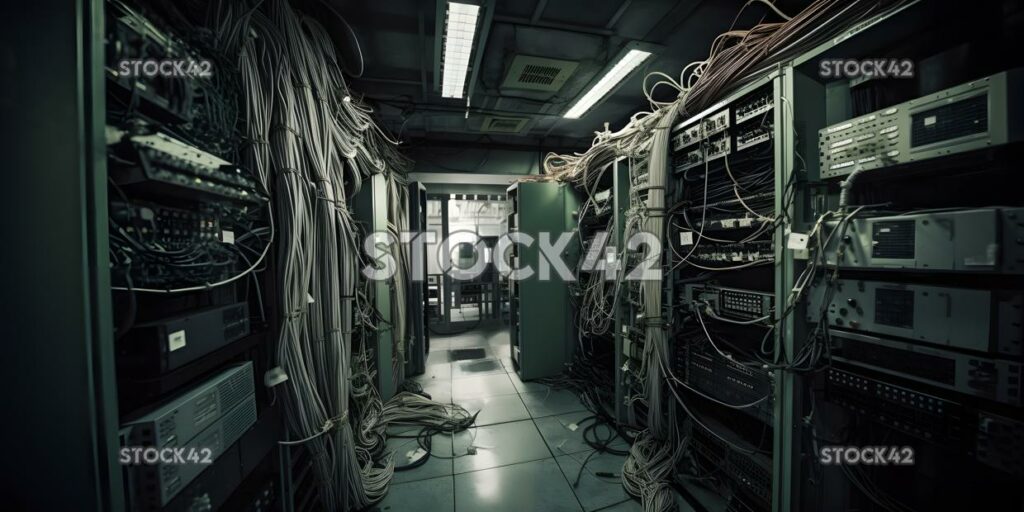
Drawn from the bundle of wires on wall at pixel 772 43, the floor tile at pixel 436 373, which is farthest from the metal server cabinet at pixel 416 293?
the bundle of wires on wall at pixel 772 43

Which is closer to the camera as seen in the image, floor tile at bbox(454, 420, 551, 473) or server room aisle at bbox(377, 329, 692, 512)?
server room aisle at bbox(377, 329, 692, 512)

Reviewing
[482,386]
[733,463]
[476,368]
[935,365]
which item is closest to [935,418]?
[935,365]

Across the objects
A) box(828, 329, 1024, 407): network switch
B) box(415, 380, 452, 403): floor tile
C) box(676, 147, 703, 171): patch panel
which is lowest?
box(415, 380, 452, 403): floor tile

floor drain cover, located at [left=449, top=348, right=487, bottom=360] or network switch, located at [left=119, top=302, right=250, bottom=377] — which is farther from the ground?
network switch, located at [left=119, top=302, right=250, bottom=377]

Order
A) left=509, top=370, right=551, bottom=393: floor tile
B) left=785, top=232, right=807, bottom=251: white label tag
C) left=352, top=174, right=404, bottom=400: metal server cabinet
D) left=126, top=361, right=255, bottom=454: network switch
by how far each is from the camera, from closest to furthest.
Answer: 1. left=126, top=361, right=255, bottom=454: network switch
2. left=785, top=232, right=807, bottom=251: white label tag
3. left=352, top=174, right=404, bottom=400: metal server cabinet
4. left=509, top=370, right=551, bottom=393: floor tile

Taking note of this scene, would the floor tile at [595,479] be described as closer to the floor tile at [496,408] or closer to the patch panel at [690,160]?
the floor tile at [496,408]

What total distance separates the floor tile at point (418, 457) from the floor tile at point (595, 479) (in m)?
0.74

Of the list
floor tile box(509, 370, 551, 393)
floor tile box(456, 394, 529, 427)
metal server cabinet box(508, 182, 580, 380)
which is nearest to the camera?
floor tile box(456, 394, 529, 427)

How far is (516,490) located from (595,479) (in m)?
0.48

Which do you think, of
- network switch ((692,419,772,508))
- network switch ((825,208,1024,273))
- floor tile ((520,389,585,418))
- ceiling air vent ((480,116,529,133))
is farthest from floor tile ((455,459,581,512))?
ceiling air vent ((480,116,529,133))

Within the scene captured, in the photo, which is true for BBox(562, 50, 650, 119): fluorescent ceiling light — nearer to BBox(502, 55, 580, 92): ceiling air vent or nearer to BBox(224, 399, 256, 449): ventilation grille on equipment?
BBox(502, 55, 580, 92): ceiling air vent

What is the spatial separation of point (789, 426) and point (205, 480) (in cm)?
198

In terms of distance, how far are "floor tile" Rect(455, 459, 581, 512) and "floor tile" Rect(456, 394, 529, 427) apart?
0.53 metres

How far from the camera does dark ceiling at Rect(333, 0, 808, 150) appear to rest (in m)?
1.87
